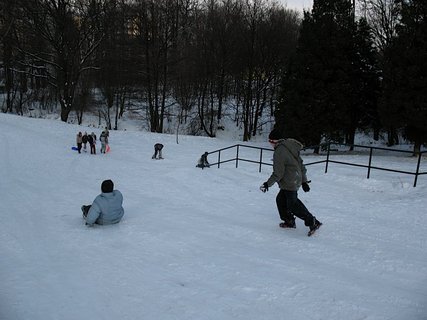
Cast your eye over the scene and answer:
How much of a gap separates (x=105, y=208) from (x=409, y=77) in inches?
655

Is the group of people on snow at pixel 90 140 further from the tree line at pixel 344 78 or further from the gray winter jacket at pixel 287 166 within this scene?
the gray winter jacket at pixel 287 166

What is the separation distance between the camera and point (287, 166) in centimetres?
630

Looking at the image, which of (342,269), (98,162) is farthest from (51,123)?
(342,269)

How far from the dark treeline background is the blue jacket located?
15.8 metres

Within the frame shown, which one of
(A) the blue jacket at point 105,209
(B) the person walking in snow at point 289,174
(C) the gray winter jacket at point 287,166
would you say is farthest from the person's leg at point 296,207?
(A) the blue jacket at point 105,209

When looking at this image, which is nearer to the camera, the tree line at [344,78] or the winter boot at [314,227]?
the winter boot at [314,227]

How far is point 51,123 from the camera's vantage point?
27.0 m

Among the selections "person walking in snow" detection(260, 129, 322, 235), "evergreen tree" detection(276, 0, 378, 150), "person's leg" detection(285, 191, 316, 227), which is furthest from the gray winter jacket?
"evergreen tree" detection(276, 0, 378, 150)

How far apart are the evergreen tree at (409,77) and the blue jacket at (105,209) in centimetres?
Result: 1576

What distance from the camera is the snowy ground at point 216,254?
4.22 metres

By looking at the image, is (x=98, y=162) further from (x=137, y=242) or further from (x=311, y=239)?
(x=311, y=239)

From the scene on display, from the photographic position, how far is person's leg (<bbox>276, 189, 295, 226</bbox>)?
6621 millimetres

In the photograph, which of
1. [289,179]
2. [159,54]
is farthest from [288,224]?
[159,54]

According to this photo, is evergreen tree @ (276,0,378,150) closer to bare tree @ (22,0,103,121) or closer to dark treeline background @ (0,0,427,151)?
dark treeline background @ (0,0,427,151)
